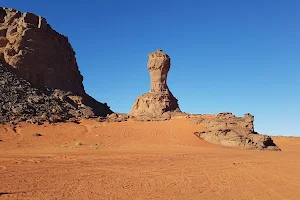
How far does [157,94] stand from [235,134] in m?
13.6

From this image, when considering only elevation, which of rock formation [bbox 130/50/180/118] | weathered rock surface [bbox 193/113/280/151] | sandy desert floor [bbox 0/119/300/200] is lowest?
Result: sandy desert floor [bbox 0/119/300/200]

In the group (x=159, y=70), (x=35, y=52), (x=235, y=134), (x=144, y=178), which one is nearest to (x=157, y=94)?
(x=159, y=70)

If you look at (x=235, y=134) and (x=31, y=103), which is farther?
(x=31, y=103)

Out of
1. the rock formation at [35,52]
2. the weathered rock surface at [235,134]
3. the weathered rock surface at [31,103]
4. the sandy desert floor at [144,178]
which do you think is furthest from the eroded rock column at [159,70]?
the sandy desert floor at [144,178]

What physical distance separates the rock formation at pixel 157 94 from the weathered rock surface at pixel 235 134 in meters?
8.37

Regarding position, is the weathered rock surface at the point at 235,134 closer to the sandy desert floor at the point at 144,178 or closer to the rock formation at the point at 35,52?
the sandy desert floor at the point at 144,178

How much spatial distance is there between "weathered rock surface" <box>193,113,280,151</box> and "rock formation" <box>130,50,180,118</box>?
8.37 metres

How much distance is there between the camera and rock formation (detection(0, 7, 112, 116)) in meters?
35.1

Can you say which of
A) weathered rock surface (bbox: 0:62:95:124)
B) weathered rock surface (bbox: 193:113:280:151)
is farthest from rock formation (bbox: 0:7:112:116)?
weathered rock surface (bbox: 193:113:280:151)

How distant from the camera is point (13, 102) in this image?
2908cm

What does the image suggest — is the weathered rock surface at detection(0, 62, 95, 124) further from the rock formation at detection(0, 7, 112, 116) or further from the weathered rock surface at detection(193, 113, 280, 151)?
the weathered rock surface at detection(193, 113, 280, 151)

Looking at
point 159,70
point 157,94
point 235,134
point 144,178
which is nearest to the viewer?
point 144,178

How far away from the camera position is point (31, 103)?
30.1 meters

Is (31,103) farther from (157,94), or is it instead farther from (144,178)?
(144,178)
